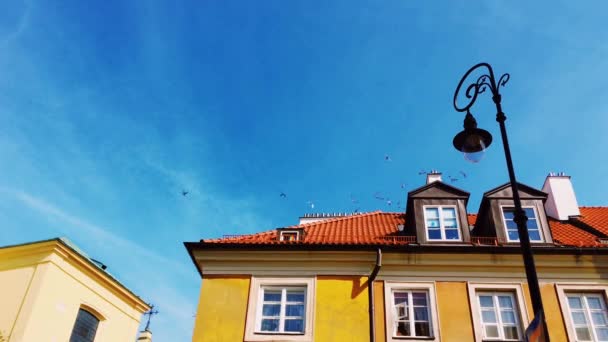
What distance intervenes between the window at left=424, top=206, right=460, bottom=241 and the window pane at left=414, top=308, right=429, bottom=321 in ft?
7.37

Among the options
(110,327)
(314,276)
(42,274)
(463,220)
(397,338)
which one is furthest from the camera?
(110,327)

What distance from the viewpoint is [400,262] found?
1373 cm

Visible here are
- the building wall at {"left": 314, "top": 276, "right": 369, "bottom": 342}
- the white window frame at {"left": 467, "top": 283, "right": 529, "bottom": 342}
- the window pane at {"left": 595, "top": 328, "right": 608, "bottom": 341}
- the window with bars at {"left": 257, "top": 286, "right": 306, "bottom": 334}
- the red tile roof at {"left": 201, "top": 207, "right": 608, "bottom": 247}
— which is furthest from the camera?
the red tile roof at {"left": 201, "top": 207, "right": 608, "bottom": 247}

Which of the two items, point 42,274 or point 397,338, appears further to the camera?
point 42,274

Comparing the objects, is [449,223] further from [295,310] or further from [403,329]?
[295,310]

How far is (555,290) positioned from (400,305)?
4.38 m

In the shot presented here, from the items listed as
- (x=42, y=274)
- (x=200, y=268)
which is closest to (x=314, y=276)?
(x=200, y=268)

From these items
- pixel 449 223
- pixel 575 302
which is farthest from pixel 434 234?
pixel 575 302

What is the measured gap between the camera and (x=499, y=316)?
1291 cm

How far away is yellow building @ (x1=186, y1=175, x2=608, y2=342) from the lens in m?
12.7

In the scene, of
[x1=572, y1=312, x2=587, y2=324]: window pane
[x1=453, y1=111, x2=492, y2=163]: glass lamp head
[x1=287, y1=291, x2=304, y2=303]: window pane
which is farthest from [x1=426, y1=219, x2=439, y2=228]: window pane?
[x1=453, y1=111, x2=492, y2=163]: glass lamp head

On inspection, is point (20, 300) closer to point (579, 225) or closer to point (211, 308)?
point (211, 308)

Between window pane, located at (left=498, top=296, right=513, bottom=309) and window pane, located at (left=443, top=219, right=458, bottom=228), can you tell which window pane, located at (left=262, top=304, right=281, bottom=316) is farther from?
window pane, located at (left=498, top=296, right=513, bottom=309)

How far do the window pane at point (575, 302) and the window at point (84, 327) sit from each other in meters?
16.6
